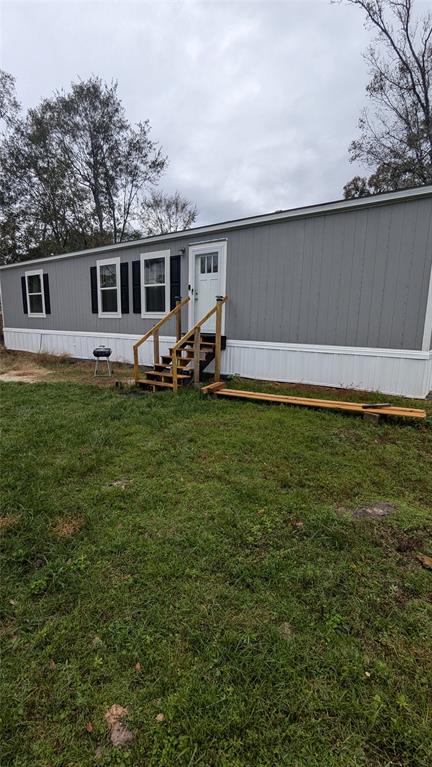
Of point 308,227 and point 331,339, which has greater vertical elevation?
point 308,227

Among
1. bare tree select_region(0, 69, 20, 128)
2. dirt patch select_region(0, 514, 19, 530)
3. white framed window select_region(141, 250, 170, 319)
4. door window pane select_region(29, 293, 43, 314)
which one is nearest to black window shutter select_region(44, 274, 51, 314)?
door window pane select_region(29, 293, 43, 314)

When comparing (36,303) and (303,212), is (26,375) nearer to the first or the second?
(36,303)

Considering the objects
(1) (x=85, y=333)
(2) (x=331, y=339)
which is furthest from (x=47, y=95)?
(2) (x=331, y=339)

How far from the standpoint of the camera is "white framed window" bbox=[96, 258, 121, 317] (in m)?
8.64

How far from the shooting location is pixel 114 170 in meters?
18.4

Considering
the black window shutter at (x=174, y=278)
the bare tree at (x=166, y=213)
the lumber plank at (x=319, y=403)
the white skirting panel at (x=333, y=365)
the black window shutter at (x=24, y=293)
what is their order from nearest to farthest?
the lumber plank at (x=319, y=403) < the white skirting panel at (x=333, y=365) < the black window shutter at (x=174, y=278) < the black window shutter at (x=24, y=293) < the bare tree at (x=166, y=213)

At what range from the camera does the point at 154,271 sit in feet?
26.0

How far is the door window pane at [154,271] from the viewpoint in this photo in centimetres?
775

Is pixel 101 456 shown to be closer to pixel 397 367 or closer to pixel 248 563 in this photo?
pixel 248 563

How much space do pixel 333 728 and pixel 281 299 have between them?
5.67 meters

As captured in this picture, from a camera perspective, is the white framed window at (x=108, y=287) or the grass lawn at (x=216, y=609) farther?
the white framed window at (x=108, y=287)

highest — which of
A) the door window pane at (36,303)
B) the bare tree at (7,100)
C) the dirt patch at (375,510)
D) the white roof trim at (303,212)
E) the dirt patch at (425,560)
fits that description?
the bare tree at (7,100)

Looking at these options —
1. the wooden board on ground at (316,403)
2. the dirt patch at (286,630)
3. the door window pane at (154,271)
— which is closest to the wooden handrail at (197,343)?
the wooden board on ground at (316,403)

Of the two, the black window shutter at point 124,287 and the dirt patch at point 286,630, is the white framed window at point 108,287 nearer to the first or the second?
the black window shutter at point 124,287
